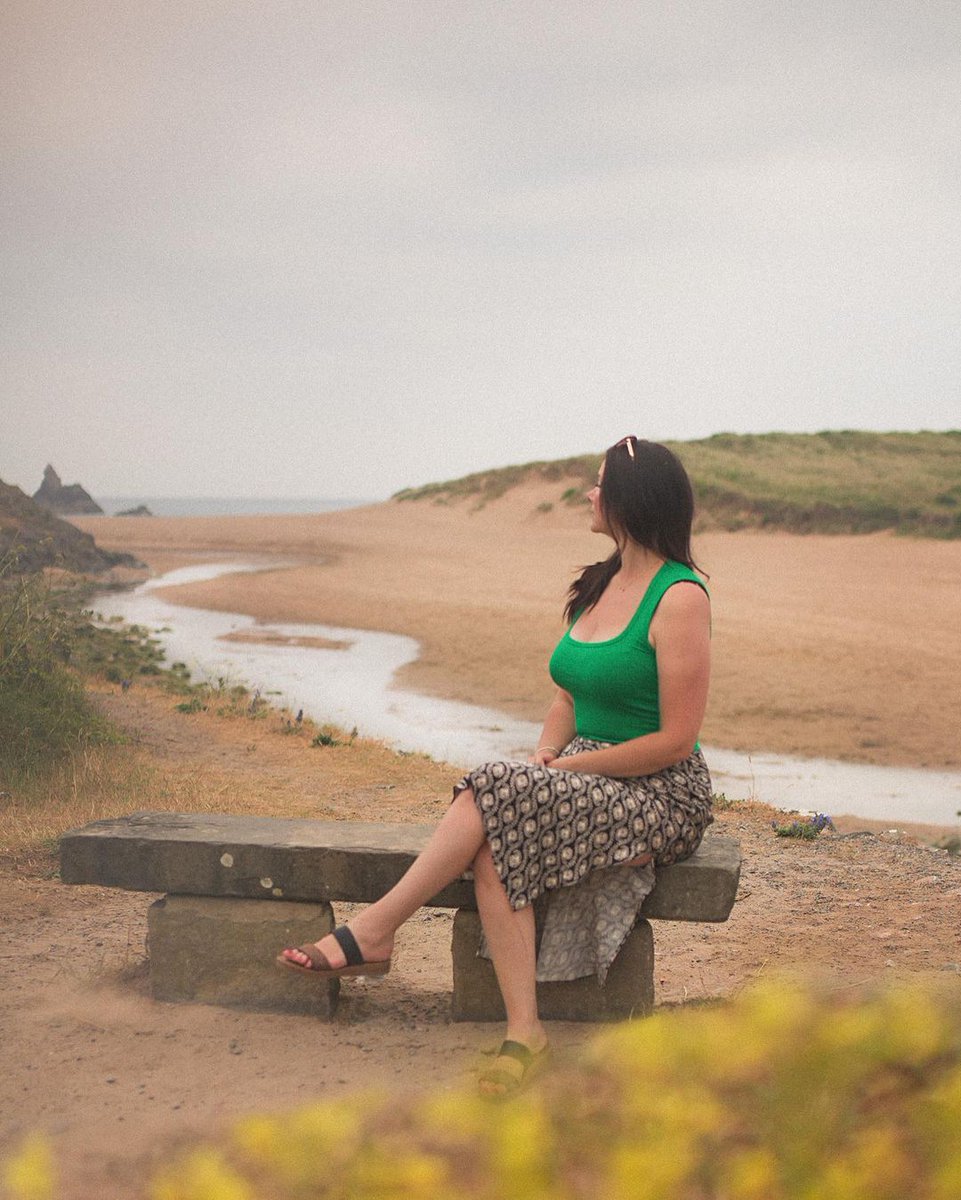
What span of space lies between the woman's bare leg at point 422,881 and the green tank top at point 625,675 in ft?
1.73

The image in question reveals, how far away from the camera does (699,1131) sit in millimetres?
1859

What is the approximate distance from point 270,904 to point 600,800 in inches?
47.3

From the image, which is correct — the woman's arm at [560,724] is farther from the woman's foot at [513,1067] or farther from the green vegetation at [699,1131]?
the green vegetation at [699,1131]

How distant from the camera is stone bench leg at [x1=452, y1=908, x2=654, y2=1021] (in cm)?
375

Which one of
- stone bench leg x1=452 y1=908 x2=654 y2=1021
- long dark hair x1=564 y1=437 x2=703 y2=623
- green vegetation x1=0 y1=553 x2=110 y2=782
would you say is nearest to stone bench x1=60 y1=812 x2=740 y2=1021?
stone bench leg x1=452 y1=908 x2=654 y2=1021

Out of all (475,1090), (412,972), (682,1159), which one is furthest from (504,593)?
(682,1159)

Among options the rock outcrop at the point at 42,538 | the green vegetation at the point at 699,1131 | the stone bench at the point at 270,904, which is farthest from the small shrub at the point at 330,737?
the rock outcrop at the point at 42,538

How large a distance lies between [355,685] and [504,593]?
806 cm

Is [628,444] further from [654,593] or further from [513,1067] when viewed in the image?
[513,1067]

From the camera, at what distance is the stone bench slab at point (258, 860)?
12.4 ft

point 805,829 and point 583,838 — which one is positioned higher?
point 583,838

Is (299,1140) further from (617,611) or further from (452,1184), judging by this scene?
(617,611)

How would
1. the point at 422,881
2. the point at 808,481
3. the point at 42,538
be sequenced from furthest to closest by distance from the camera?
the point at 808,481
the point at 42,538
the point at 422,881

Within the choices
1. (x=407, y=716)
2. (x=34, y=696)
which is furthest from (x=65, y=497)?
(x=34, y=696)
